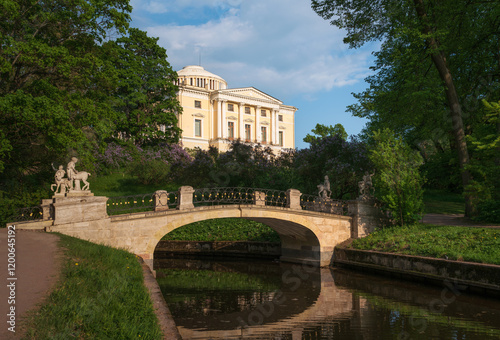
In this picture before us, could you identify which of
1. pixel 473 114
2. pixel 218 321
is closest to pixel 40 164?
pixel 218 321

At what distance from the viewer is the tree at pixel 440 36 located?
1936 cm

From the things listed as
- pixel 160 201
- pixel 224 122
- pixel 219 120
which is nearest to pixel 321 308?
pixel 160 201

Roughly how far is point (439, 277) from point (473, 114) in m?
12.6

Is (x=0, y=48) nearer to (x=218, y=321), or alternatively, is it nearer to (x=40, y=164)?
(x=40, y=164)

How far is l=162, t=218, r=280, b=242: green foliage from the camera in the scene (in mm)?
24109

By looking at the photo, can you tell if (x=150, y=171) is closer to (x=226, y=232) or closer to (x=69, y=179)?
(x=226, y=232)

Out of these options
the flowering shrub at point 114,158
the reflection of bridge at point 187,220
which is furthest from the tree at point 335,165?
the flowering shrub at point 114,158

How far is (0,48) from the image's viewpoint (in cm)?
1593

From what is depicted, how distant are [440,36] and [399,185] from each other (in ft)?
25.0

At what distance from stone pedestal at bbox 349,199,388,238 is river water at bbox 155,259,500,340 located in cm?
304

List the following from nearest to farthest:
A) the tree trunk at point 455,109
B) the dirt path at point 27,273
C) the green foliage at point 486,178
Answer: the dirt path at point 27,273, the green foliage at point 486,178, the tree trunk at point 455,109

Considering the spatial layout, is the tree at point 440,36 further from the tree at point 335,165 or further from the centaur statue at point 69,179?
the centaur statue at point 69,179

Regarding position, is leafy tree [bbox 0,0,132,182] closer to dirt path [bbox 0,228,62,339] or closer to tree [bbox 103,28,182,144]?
dirt path [bbox 0,228,62,339]

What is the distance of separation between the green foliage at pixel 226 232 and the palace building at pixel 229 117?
30.4 m
